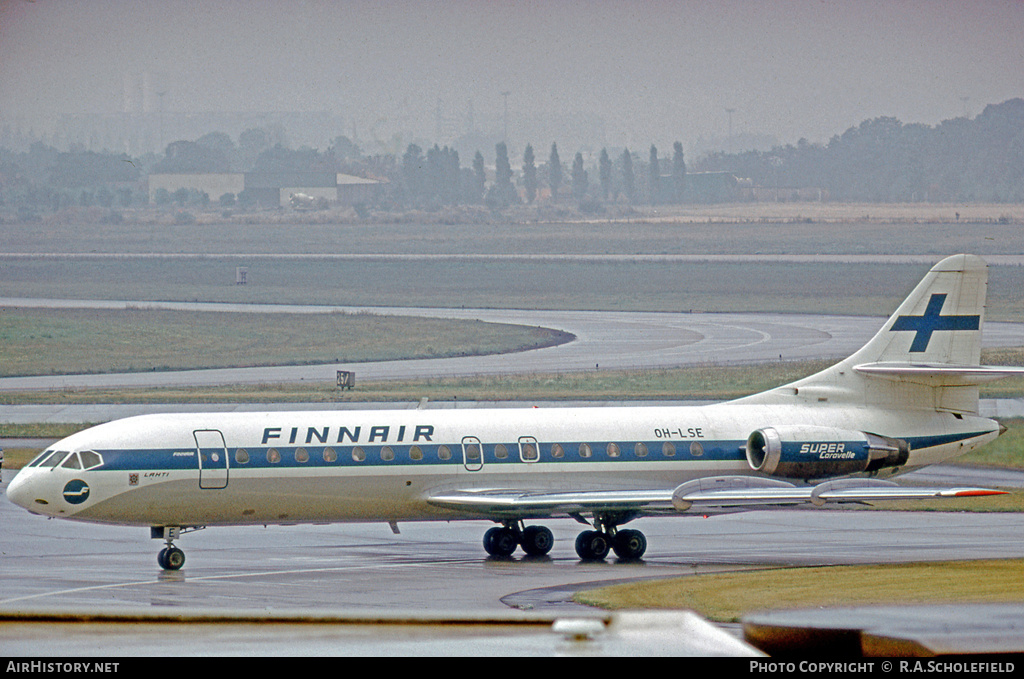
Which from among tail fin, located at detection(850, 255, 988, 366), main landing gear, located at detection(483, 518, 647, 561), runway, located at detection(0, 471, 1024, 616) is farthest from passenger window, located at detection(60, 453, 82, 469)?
tail fin, located at detection(850, 255, 988, 366)

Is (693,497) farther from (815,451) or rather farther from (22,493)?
(22,493)

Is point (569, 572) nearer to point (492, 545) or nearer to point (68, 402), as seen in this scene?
point (492, 545)

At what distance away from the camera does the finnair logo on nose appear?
90.3ft

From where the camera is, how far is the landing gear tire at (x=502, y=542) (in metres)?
30.5

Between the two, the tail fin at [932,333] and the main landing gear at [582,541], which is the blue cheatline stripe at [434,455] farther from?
the tail fin at [932,333]

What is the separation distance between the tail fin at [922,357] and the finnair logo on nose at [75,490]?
1482 cm

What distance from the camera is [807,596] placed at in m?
23.4

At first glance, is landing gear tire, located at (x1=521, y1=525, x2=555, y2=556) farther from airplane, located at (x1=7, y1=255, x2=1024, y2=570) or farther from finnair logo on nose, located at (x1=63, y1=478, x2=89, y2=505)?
finnair logo on nose, located at (x1=63, y1=478, x2=89, y2=505)

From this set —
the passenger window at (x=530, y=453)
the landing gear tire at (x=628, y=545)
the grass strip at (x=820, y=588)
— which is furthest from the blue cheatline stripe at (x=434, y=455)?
the grass strip at (x=820, y=588)

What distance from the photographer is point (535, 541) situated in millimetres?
30609

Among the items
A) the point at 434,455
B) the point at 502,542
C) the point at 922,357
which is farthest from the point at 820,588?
the point at 922,357

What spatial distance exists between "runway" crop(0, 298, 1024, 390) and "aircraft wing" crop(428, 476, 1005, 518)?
42638 millimetres

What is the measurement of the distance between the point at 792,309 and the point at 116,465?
9364cm
